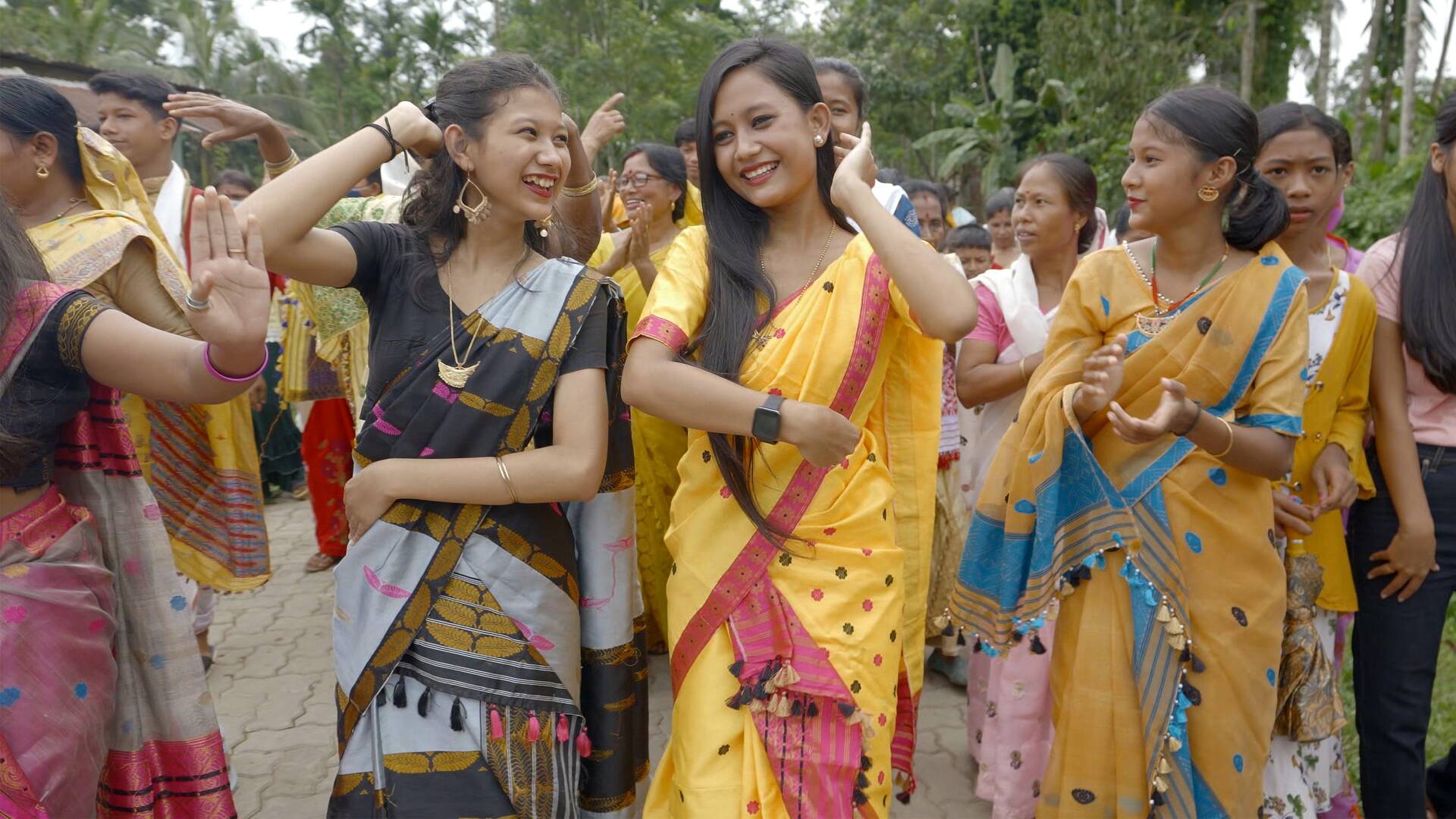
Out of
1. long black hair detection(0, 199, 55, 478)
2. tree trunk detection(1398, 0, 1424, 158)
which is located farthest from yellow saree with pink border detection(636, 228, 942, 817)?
Answer: tree trunk detection(1398, 0, 1424, 158)

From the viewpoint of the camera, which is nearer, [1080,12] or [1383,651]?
[1383,651]

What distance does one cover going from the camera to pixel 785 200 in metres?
2.37

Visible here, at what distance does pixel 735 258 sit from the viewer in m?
2.35

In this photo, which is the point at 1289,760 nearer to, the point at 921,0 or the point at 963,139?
the point at 963,139

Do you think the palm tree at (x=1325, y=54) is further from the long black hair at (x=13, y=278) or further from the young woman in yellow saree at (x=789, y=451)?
the long black hair at (x=13, y=278)

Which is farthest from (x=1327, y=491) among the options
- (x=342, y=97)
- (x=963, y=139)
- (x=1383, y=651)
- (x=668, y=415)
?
(x=342, y=97)

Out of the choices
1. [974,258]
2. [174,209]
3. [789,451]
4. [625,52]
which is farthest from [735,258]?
[625,52]

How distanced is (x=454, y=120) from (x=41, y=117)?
3.74 ft

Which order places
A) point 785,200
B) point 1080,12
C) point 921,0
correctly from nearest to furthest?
point 785,200
point 1080,12
point 921,0

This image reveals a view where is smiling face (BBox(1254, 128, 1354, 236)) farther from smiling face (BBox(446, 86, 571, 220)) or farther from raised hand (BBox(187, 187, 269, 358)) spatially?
raised hand (BBox(187, 187, 269, 358))

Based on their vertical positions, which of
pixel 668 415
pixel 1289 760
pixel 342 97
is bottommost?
pixel 1289 760

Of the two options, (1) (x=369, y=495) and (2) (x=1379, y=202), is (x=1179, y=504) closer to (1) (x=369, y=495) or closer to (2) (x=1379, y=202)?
(1) (x=369, y=495)

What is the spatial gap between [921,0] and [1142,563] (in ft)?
64.3

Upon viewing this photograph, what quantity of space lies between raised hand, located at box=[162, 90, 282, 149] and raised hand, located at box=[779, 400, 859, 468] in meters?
1.63
